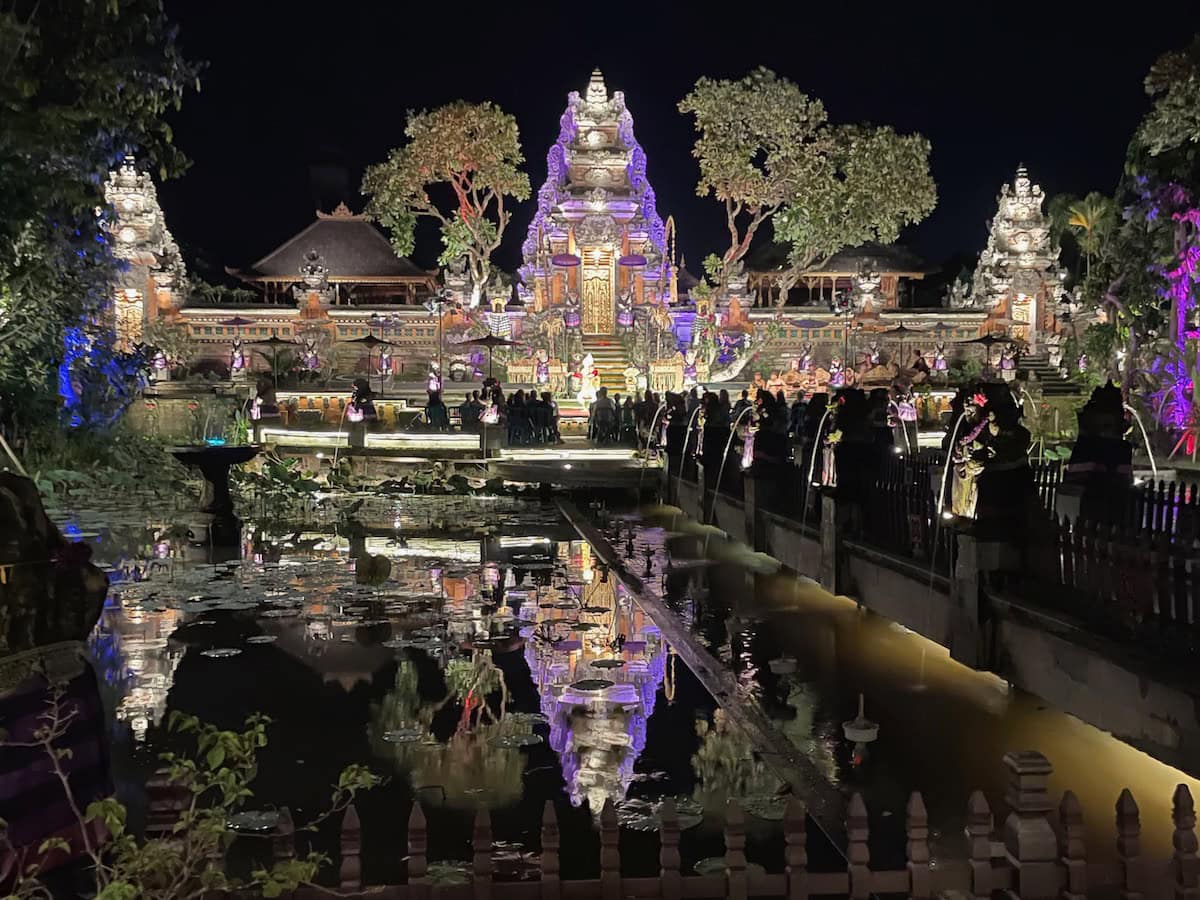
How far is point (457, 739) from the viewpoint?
270 inches

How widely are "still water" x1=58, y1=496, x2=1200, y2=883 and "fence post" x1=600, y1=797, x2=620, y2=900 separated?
0.98 m

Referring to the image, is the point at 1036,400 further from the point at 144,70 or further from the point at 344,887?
the point at 344,887

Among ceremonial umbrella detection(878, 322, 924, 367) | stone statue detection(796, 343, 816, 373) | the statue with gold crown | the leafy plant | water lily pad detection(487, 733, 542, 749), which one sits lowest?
water lily pad detection(487, 733, 542, 749)

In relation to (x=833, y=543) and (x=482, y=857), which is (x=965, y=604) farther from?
(x=482, y=857)

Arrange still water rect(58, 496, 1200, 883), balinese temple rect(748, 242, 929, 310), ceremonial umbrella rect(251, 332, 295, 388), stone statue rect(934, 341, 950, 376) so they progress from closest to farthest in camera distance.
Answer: still water rect(58, 496, 1200, 883) → ceremonial umbrella rect(251, 332, 295, 388) → stone statue rect(934, 341, 950, 376) → balinese temple rect(748, 242, 929, 310)

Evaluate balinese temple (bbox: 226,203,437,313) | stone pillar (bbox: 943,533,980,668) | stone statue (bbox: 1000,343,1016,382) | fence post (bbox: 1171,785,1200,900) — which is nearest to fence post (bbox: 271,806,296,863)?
fence post (bbox: 1171,785,1200,900)

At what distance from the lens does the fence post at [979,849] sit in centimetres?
419

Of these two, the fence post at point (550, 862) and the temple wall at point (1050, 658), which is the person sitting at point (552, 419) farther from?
the fence post at point (550, 862)

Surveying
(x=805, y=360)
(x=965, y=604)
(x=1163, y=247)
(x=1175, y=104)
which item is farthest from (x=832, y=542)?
(x=805, y=360)

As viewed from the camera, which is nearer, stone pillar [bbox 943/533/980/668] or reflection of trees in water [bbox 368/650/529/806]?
reflection of trees in water [bbox 368/650/529/806]

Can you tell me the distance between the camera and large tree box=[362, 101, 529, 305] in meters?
49.8

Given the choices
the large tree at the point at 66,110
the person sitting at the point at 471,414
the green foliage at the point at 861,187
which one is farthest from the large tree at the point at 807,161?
the large tree at the point at 66,110

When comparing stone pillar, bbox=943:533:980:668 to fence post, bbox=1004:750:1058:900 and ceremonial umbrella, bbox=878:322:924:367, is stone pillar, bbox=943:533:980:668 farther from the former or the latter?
ceremonial umbrella, bbox=878:322:924:367

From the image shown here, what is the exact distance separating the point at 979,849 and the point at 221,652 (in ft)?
21.7
